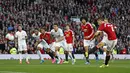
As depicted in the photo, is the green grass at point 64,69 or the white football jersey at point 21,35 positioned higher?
the white football jersey at point 21,35

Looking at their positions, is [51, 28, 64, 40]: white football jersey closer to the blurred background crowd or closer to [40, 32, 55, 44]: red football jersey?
[40, 32, 55, 44]: red football jersey

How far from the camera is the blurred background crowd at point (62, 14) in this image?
42812 millimetres

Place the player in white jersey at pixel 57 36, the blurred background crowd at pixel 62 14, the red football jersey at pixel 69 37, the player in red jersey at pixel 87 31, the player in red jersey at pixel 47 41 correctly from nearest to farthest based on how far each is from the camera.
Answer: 1. the player in red jersey at pixel 87 31
2. the player in white jersey at pixel 57 36
3. the player in red jersey at pixel 47 41
4. the red football jersey at pixel 69 37
5. the blurred background crowd at pixel 62 14

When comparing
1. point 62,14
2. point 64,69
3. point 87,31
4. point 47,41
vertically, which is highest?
point 62,14

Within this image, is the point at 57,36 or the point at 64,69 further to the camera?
the point at 57,36

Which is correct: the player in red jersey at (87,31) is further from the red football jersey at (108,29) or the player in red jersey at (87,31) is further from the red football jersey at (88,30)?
the red football jersey at (108,29)

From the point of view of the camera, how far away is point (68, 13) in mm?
49875

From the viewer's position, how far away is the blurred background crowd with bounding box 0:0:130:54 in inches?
1686

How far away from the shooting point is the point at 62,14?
49.3 metres

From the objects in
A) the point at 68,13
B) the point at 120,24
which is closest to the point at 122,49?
the point at 120,24

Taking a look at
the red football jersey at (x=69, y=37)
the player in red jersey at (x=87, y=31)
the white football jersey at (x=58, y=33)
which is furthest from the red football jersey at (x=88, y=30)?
the red football jersey at (x=69, y=37)

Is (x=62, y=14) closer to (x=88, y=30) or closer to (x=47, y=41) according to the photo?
(x=47, y=41)

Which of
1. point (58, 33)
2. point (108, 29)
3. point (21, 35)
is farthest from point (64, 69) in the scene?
point (21, 35)

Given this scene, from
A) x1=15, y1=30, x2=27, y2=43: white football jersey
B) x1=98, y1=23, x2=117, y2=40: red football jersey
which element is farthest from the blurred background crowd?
x1=98, y1=23, x2=117, y2=40: red football jersey
